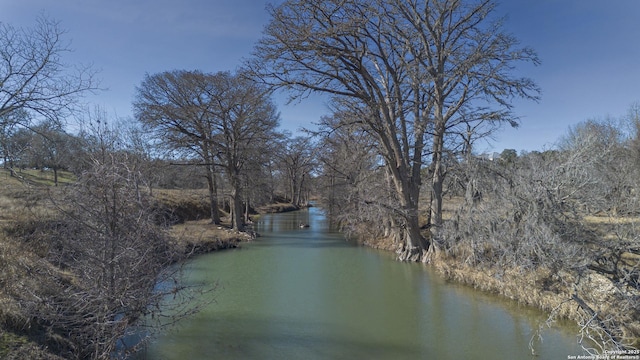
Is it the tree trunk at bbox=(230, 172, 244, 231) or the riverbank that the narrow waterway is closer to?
the riverbank

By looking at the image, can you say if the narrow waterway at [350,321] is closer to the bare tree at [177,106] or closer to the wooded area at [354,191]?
the wooded area at [354,191]

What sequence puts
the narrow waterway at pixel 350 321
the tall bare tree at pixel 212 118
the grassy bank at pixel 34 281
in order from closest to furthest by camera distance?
the grassy bank at pixel 34 281 < the narrow waterway at pixel 350 321 < the tall bare tree at pixel 212 118

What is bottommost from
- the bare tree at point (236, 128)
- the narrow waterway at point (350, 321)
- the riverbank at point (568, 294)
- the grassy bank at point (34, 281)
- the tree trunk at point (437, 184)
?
the narrow waterway at point (350, 321)

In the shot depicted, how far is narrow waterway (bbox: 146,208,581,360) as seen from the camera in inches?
277

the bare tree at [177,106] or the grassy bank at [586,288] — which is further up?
the bare tree at [177,106]

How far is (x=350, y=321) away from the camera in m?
8.71

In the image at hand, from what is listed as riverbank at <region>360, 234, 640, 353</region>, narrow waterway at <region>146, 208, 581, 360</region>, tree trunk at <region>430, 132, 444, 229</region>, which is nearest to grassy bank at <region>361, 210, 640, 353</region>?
riverbank at <region>360, 234, 640, 353</region>

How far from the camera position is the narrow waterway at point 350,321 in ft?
23.1

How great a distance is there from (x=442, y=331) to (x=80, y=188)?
24.7ft

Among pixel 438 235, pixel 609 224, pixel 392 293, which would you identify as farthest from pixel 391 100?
pixel 609 224

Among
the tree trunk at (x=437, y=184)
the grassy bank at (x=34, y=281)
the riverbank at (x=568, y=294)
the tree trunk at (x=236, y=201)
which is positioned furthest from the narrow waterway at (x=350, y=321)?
the tree trunk at (x=236, y=201)

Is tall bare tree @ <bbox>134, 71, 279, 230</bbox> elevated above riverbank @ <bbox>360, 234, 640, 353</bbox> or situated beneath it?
elevated above

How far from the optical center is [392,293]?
37.1 ft

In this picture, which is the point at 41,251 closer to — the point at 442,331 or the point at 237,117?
the point at 442,331
